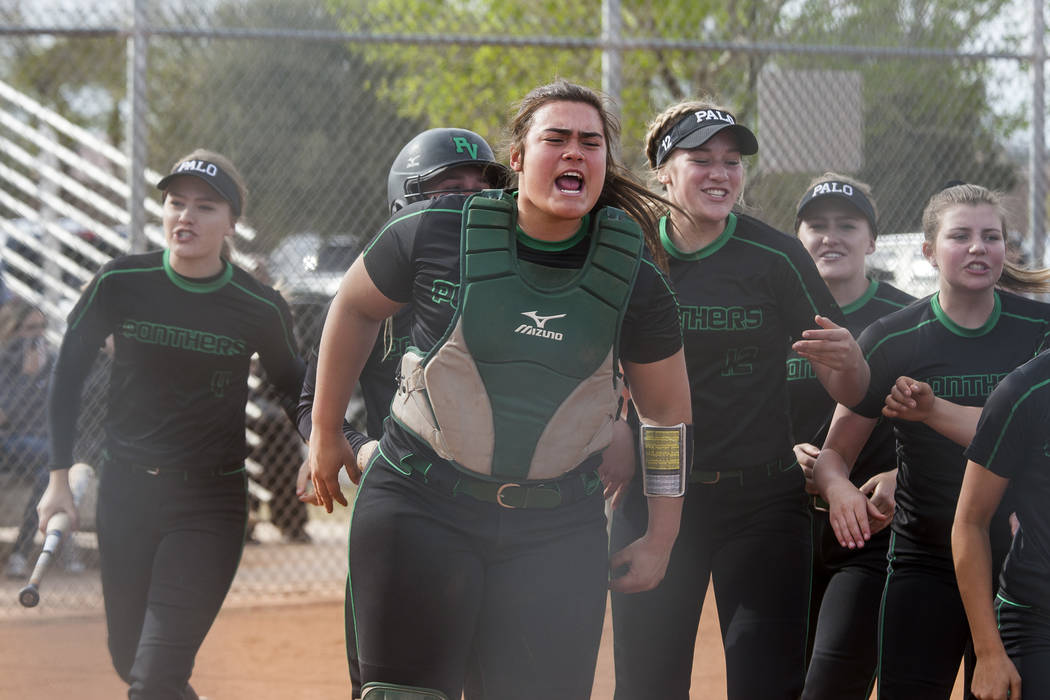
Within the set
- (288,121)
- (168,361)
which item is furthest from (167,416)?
(288,121)

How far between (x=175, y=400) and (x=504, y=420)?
2131 mm

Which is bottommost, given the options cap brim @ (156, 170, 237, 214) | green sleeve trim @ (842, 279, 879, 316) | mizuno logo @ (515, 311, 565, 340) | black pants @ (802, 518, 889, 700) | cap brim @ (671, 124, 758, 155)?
black pants @ (802, 518, 889, 700)

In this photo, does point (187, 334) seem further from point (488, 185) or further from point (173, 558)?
point (488, 185)

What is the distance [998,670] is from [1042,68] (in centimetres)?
543

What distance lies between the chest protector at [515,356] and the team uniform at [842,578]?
162cm

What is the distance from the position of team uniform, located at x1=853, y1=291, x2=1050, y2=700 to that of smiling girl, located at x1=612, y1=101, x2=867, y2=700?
0.25 meters

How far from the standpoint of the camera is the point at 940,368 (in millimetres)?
3861

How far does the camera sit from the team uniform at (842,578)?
421cm

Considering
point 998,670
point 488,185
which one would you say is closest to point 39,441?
point 488,185

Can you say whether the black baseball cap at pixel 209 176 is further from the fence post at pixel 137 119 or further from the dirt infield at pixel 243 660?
the dirt infield at pixel 243 660

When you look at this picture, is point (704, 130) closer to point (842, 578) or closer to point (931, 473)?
point (931, 473)

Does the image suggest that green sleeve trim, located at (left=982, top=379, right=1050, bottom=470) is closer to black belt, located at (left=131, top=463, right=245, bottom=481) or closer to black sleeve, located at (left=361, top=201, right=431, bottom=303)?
black sleeve, located at (left=361, top=201, right=431, bottom=303)

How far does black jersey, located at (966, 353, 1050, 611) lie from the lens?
3.19m

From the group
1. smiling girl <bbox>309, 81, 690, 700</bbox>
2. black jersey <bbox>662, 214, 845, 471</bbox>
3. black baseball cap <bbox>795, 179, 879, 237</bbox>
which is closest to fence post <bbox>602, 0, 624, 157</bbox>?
black baseball cap <bbox>795, 179, 879, 237</bbox>
